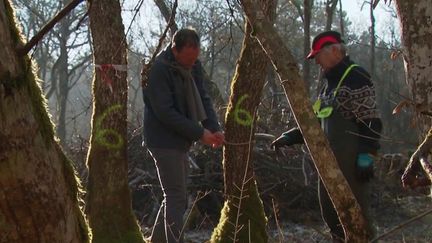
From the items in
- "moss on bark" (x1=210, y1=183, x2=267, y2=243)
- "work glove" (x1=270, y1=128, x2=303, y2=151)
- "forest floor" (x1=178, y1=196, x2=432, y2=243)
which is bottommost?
"forest floor" (x1=178, y1=196, x2=432, y2=243)

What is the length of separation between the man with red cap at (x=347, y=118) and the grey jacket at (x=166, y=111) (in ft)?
3.22

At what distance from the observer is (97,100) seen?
498 centimetres

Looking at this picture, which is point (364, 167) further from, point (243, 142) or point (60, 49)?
point (60, 49)

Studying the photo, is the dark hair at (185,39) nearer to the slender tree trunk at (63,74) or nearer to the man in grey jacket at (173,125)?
the man in grey jacket at (173,125)

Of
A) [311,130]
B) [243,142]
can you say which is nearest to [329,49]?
[243,142]

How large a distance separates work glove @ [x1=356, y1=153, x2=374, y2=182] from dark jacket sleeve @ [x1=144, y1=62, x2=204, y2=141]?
1.13 m

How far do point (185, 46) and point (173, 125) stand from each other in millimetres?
574

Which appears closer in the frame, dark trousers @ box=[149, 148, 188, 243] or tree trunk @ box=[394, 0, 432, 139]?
tree trunk @ box=[394, 0, 432, 139]

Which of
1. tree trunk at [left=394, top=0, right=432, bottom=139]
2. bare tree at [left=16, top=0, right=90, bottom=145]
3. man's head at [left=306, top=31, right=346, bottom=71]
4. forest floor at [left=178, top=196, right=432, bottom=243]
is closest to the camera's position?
tree trunk at [left=394, top=0, right=432, bottom=139]

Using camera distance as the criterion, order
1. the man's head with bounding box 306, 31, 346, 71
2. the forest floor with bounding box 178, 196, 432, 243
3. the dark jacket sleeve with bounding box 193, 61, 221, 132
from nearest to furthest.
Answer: the man's head with bounding box 306, 31, 346, 71 → the dark jacket sleeve with bounding box 193, 61, 221, 132 → the forest floor with bounding box 178, 196, 432, 243

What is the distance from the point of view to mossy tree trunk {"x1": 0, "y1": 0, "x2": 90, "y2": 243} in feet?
4.87

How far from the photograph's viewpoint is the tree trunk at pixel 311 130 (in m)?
2.42

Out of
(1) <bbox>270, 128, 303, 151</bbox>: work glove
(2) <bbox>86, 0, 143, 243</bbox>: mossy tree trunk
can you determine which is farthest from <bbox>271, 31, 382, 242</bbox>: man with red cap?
(2) <bbox>86, 0, 143, 243</bbox>: mossy tree trunk

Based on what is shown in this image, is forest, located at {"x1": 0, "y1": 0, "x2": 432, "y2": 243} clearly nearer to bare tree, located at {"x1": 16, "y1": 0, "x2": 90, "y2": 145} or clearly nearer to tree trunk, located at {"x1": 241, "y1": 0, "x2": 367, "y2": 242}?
tree trunk, located at {"x1": 241, "y1": 0, "x2": 367, "y2": 242}
